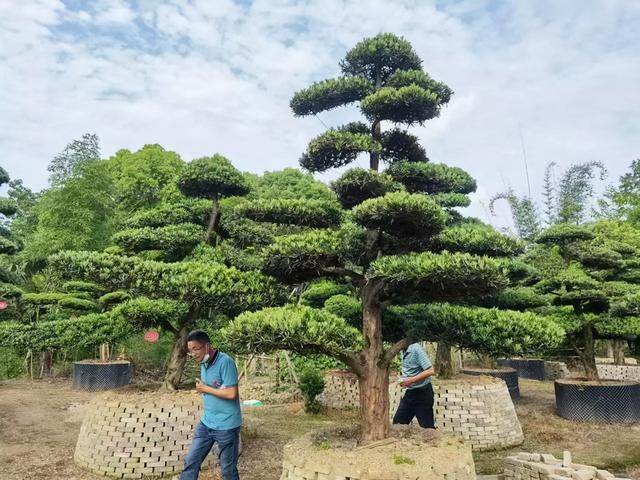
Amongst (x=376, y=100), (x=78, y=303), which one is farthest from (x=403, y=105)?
(x=78, y=303)

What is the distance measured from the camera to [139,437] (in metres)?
5.48

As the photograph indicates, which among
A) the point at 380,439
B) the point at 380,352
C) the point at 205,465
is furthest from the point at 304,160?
the point at 205,465

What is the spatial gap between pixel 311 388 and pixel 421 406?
3.92 metres

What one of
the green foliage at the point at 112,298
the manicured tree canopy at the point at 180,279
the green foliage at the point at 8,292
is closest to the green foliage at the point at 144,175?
the green foliage at the point at 112,298

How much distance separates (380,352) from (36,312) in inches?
508

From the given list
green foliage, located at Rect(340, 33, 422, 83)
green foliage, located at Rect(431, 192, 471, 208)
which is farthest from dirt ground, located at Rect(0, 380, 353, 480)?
green foliage, located at Rect(340, 33, 422, 83)

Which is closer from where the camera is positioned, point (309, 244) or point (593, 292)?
point (309, 244)

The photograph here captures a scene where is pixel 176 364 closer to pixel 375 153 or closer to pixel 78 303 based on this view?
pixel 375 153

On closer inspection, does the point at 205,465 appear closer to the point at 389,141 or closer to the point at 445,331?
the point at 445,331

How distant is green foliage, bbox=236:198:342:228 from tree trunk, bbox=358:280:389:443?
2.64ft

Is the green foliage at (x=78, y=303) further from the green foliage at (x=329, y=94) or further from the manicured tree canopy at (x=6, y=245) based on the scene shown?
the green foliage at (x=329, y=94)

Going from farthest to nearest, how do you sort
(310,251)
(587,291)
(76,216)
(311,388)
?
(76,216) < (311,388) < (587,291) < (310,251)

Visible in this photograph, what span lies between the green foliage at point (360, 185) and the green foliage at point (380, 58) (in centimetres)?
184

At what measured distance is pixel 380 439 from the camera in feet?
14.9
